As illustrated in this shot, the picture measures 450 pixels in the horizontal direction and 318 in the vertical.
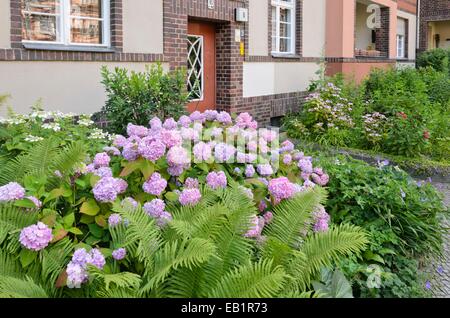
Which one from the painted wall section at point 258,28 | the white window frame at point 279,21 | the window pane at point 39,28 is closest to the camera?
the window pane at point 39,28

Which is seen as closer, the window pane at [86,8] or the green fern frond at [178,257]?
the green fern frond at [178,257]

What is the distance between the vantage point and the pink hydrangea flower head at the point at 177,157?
3.43 metres

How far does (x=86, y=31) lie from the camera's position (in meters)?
7.60

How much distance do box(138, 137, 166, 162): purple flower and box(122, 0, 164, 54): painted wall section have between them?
16.5ft

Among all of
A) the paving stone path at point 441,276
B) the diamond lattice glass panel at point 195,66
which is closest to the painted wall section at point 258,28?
the diamond lattice glass panel at point 195,66

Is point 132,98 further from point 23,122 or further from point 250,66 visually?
point 250,66

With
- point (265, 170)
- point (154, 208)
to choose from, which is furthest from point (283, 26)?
point (154, 208)

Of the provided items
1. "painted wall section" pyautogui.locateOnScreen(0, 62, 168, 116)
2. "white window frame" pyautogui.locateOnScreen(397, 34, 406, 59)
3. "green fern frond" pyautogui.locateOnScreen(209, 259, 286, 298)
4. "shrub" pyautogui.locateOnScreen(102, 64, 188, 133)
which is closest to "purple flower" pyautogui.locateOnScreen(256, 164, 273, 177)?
"green fern frond" pyautogui.locateOnScreen(209, 259, 286, 298)

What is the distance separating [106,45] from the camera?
789 cm

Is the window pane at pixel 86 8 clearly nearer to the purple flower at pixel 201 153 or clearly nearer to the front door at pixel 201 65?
the front door at pixel 201 65

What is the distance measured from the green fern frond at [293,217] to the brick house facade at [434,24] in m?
27.1

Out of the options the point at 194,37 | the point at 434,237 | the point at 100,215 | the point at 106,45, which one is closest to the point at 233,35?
the point at 194,37

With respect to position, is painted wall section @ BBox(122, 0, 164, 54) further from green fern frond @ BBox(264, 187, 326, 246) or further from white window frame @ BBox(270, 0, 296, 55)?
green fern frond @ BBox(264, 187, 326, 246)

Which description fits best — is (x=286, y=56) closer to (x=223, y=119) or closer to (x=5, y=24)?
(x=5, y=24)
